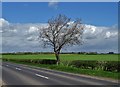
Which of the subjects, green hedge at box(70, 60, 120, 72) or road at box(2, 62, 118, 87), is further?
green hedge at box(70, 60, 120, 72)

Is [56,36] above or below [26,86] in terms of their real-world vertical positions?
above

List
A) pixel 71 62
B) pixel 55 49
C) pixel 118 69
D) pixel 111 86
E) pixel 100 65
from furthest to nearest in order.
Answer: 1. pixel 55 49
2. pixel 71 62
3. pixel 100 65
4. pixel 118 69
5. pixel 111 86

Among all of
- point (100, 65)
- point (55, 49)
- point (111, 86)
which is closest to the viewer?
point (111, 86)

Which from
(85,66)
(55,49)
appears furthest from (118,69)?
(55,49)

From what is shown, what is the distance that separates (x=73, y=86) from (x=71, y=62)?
33181 mm

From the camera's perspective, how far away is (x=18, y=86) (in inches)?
749

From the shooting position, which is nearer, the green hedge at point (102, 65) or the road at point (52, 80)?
the road at point (52, 80)

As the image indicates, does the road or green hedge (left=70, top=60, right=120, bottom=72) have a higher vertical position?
green hedge (left=70, top=60, right=120, bottom=72)

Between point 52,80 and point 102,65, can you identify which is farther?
point 102,65

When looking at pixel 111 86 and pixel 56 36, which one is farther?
pixel 56 36

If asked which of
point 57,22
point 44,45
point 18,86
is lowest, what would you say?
point 18,86

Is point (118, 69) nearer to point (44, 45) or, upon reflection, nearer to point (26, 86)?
point (26, 86)

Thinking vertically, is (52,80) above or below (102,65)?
below

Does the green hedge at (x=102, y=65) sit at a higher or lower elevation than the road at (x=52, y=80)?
higher
